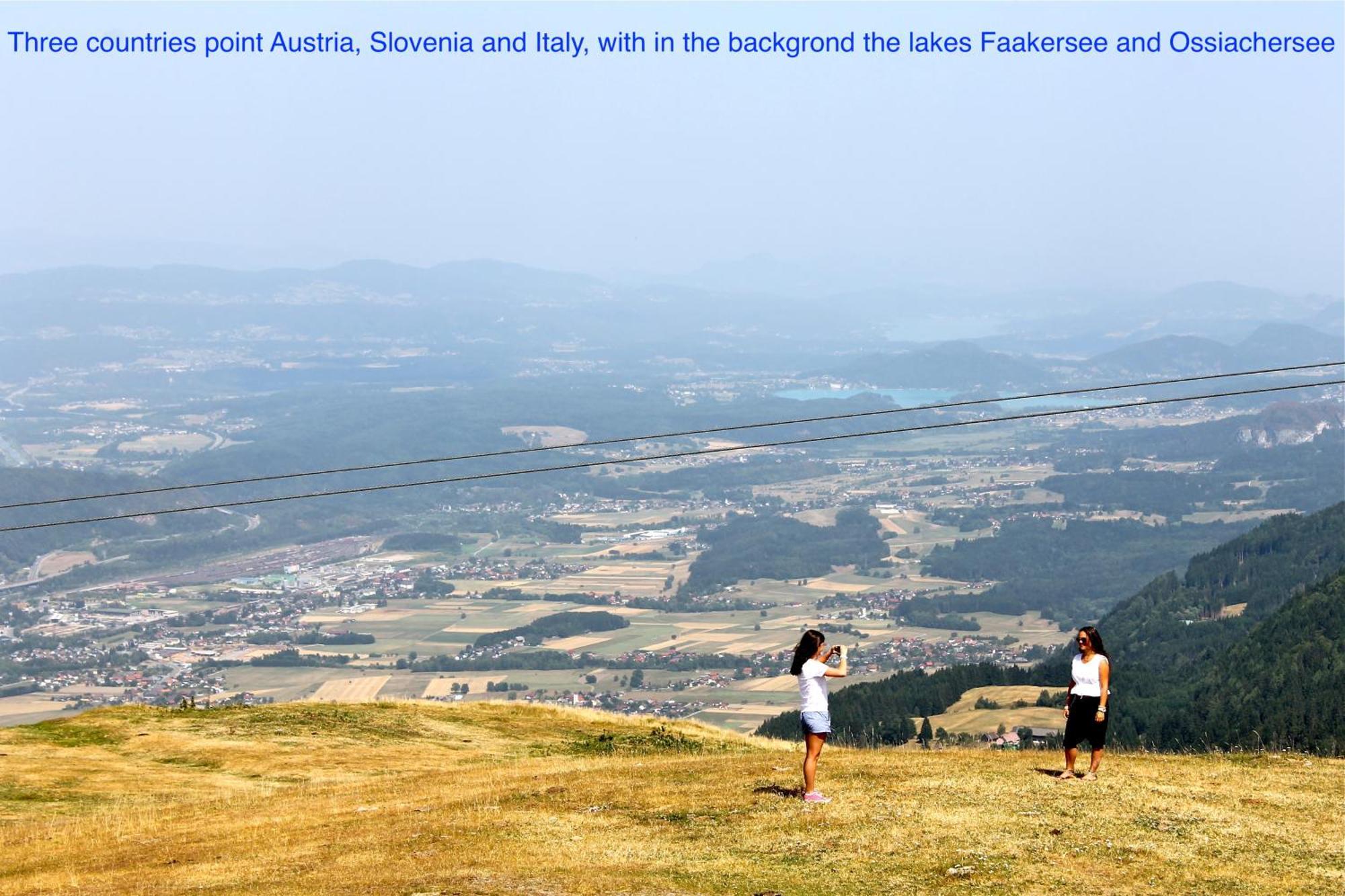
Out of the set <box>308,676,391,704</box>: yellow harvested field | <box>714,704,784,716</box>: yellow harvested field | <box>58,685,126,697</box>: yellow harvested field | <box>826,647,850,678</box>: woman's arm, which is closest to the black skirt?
<box>826,647,850,678</box>: woman's arm

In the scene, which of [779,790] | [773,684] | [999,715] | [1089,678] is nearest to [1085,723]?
[1089,678]

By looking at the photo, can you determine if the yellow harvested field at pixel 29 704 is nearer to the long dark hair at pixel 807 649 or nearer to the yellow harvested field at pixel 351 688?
the yellow harvested field at pixel 351 688

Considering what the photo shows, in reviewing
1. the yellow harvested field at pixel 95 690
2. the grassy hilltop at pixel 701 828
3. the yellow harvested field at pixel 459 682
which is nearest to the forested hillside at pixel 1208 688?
the grassy hilltop at pixel 701 828

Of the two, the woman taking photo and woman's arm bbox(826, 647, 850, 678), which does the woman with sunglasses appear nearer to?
woman's arm bbox(826, 647, 850, 678)

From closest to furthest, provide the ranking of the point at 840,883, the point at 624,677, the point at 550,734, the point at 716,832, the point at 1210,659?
the point at 840,883 < the point at 716,832 < the point at 550,734 < the point at 1210,659 < the point at 624,677

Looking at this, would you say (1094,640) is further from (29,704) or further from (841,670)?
(29,704)

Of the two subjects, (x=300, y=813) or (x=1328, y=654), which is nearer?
(x=300, y=813)

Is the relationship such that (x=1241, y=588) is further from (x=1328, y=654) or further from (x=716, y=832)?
(x=716, y=832)

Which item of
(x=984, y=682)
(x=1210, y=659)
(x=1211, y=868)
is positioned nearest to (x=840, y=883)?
(x=1211, y=868)

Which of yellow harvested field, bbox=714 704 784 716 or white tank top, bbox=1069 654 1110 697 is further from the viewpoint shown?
yellow harvested field, bbox=714 704 784 716
